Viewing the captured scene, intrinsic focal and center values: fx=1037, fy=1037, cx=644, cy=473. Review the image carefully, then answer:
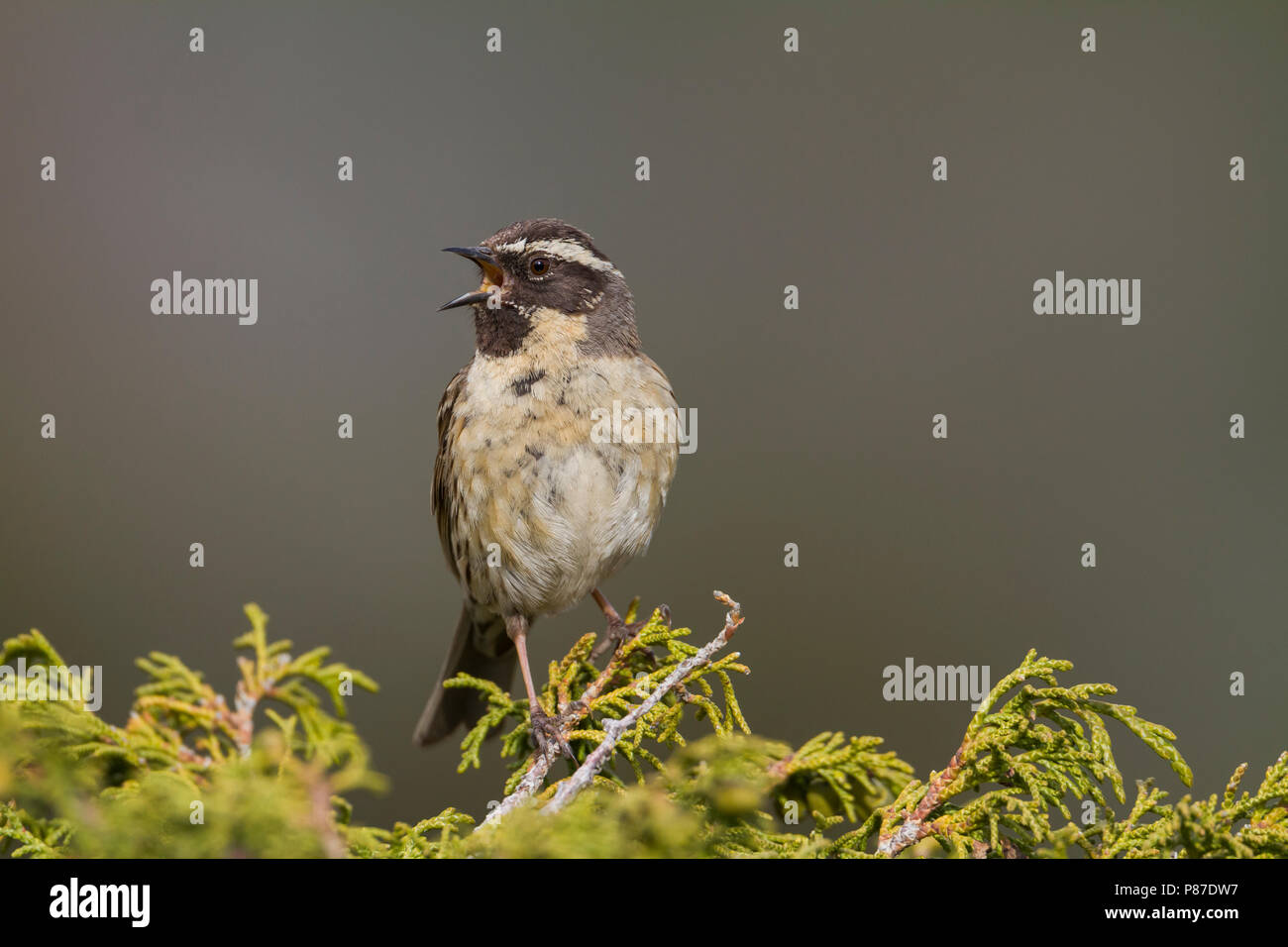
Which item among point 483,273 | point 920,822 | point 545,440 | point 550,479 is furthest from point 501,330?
point 920,822

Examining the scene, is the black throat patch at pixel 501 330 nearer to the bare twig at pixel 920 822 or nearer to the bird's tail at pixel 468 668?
the bird's tail at pixel 468 668

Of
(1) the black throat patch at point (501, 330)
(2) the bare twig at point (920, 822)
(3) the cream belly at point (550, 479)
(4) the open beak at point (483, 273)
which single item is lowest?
(2) the bare twig at point (920, 822)

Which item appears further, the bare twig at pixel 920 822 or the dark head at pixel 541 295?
the dark head at pixel 541 295

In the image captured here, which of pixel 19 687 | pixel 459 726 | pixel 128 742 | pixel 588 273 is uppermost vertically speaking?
pixel 588 273

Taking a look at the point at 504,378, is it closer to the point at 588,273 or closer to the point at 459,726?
the point at 588,273

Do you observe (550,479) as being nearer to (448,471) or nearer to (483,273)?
(448,471)

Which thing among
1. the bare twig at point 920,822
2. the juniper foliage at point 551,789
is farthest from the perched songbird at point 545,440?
the bare twig at point 920,822

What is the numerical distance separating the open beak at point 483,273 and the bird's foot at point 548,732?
1.77m

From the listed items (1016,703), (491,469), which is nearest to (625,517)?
(491,469)

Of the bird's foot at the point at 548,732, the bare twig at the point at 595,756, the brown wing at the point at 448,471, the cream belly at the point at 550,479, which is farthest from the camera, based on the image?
the brown wing at the point at 448,471

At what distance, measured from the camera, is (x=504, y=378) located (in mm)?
4266

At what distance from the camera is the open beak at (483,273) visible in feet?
14.2

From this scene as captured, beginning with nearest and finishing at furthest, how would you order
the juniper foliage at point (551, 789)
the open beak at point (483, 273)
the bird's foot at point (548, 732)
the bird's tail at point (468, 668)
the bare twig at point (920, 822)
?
the juniper foliage at point (551, 789) → the bare twig at point (920, 822) → the bird's foot at point (548, 732) → the open beak at point (483, 273) → the bird's tail at point (468, 668)
